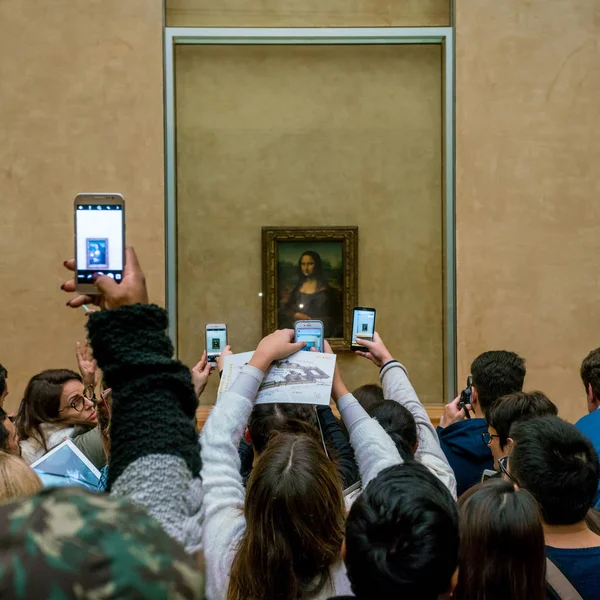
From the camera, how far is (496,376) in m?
4.89

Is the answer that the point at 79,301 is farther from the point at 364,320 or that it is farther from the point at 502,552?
the point at 364,320

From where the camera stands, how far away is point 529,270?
9.83 m

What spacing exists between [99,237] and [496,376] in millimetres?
2836

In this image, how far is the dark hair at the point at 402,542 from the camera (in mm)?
1865

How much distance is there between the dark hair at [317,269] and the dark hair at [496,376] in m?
5.08

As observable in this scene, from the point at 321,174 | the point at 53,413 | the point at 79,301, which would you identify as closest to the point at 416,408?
the point at 79,301

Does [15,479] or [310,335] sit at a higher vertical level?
[310,335]

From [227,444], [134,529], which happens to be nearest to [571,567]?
[227,444]

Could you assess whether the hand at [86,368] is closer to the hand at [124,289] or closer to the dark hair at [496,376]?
the dark hair at [496,376]

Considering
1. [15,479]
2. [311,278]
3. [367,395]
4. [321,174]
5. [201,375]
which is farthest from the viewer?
[321,174]

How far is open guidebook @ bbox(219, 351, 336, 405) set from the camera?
2863 millimetres

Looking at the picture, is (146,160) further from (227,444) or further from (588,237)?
(227,444)

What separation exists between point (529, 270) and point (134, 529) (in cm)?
940

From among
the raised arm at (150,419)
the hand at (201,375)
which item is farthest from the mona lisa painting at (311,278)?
the raised arm at (150,419)
